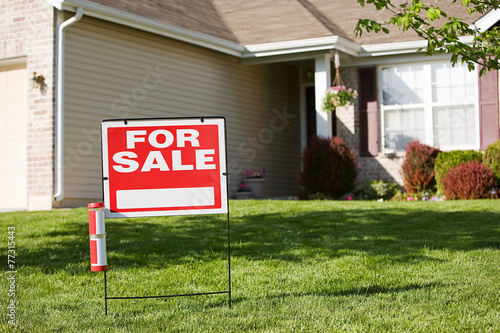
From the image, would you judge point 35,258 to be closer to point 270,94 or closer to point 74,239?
point 74,239

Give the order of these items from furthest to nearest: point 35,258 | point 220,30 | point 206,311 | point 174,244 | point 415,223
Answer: point 220,30 < point 415,223 < point 174,244 < point 35,258 < point 206,311

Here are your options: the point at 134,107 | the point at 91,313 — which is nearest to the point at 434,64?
the point at 134,107

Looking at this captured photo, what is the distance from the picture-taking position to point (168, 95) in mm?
13289

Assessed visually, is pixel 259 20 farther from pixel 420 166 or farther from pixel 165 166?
pixel 165 166

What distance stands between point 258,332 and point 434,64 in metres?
11.2

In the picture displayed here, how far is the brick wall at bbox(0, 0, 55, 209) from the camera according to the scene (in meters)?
10.9

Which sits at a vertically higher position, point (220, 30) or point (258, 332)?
point (220, 30)

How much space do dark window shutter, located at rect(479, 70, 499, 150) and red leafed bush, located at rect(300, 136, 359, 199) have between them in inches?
107

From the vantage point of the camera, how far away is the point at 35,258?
659cm

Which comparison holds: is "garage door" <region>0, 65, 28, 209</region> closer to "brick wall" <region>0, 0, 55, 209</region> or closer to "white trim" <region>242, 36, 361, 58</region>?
"brick wall" <region>0, 0, 55, 209</region>

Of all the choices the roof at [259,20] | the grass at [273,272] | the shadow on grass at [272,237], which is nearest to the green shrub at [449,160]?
the roof at [259,20]

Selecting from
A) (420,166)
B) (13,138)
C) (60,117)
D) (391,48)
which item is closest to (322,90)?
(391,48)

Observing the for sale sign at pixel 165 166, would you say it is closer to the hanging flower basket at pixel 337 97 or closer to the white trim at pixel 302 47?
the hanging flower basket at pixel 337 97

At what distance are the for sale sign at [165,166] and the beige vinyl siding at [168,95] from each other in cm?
667
